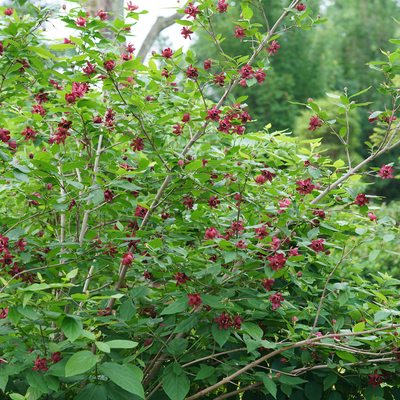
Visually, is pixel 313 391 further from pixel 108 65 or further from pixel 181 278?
pixel 108 65

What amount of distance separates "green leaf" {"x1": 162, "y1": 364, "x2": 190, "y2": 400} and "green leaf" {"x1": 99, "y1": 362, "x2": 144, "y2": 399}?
Result: 1.27ft

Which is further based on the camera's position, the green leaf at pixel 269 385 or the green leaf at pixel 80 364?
the green leaf at pixel 269 385

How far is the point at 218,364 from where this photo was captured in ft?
8.44

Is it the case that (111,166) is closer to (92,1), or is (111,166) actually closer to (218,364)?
(218,364)

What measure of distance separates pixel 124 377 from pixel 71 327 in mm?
362

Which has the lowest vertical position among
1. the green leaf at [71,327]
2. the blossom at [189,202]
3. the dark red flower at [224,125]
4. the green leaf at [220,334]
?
the green leaf at [220,334]

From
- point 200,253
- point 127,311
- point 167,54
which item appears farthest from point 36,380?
point 167,54

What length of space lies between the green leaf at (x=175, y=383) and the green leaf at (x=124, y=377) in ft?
1.27

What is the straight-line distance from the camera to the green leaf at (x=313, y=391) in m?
2.49

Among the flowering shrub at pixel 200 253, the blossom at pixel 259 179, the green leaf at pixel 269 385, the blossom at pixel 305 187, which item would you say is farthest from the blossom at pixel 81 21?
the green leaf at pixel 269 385

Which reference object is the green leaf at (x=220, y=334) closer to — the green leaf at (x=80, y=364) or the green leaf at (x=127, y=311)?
the green leaf at (x=127, y=311)

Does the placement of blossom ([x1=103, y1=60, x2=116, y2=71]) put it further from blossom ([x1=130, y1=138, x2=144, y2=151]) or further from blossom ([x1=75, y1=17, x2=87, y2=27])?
blossom ([x1=75, y1=17, x2=87, y2=27])

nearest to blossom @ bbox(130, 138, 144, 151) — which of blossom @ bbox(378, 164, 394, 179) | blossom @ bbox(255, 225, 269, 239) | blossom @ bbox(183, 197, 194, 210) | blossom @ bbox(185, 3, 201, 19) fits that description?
blossom @ bbox(183, 197, 194, 210)

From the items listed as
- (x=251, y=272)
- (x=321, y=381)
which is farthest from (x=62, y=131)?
(x=321, y=381)
